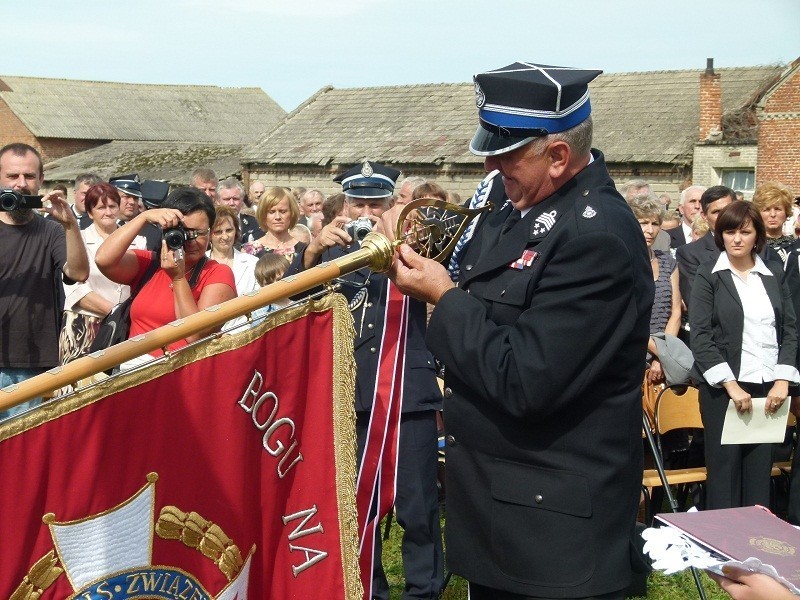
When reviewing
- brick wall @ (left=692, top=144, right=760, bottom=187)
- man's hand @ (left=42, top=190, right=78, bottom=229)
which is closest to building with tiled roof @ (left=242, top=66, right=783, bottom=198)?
brick wall @ (left=692, top=144, right=760, bottom=187)

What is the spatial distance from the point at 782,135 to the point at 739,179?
4.35 ft

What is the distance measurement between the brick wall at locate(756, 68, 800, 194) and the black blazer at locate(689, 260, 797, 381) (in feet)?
62.4

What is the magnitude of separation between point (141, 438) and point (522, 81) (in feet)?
4.28

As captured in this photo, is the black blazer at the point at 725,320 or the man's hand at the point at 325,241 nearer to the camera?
the man's hand at the point at 325,241

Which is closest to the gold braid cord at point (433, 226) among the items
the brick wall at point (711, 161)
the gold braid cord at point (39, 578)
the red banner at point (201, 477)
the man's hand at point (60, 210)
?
the red banner at point (201, 477)

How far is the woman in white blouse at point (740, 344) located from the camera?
21.3 feet

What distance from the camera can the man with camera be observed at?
5.81 metres

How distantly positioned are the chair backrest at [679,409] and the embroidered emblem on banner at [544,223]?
4351mm

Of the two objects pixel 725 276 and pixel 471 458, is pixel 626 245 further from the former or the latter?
pixel 725 276

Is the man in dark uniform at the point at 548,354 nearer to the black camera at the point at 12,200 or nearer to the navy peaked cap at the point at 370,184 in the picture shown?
the navy peaked cap at the point at 370,184

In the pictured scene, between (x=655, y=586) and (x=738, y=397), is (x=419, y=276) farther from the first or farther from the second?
(x=738, y=397)

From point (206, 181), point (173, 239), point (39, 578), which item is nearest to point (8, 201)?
point (173, 239)

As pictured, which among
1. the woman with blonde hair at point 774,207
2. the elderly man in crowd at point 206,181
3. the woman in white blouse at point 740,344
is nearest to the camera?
the woman in white blouse at point 740,344

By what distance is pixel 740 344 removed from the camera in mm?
6500
